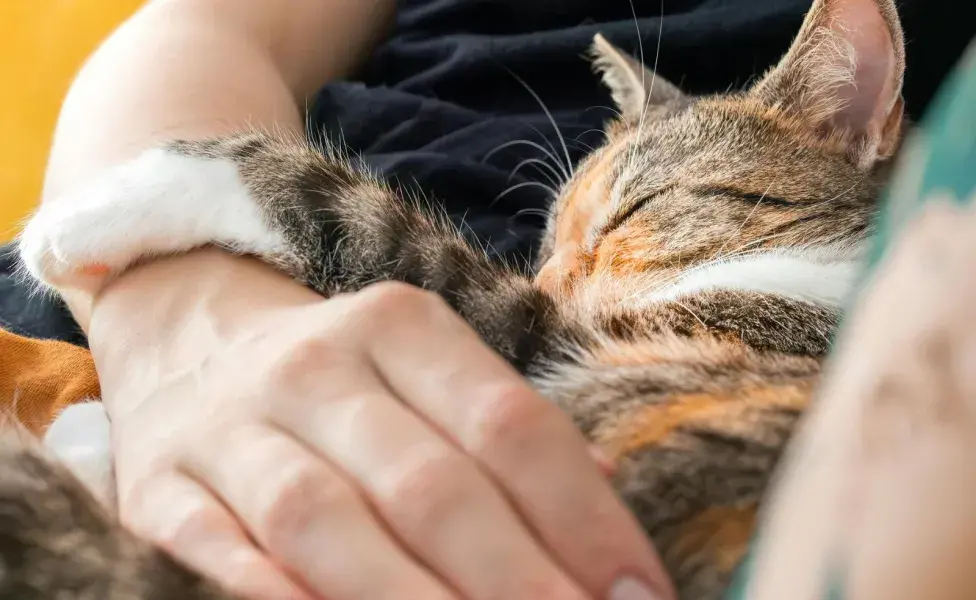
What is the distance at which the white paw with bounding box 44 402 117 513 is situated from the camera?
1.90 ft

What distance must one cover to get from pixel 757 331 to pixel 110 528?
1.67 feet

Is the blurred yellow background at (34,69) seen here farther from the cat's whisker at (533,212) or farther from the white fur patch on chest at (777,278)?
the white fur patch on chest at (777,278)

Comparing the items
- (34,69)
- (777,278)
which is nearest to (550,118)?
(777,278)

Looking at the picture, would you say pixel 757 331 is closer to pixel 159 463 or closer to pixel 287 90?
pixel 159 463

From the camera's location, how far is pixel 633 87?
3.29 ft

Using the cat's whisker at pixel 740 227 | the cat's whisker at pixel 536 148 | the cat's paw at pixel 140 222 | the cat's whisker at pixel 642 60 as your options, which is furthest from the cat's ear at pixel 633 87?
the cat's paw at pixel 140 222

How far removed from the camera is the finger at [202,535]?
1.28ft

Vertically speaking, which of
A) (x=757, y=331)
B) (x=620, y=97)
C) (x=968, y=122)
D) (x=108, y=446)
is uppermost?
(x=968, y=122)

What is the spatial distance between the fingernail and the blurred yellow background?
1.50 m

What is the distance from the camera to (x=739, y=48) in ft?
3.42

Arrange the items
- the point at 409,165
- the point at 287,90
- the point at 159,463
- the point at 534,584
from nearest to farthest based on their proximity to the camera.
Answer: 1. the point at 534,584
2. the point at 159,463
3. the point at 409,165
4. the point at 287,90

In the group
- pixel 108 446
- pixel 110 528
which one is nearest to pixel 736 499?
pixel 110 528

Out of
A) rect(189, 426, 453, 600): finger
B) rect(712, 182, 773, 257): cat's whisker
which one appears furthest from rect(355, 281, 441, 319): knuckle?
rect(712, 182, 773, 257): cat's whisker

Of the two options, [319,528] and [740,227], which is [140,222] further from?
[740,227]
